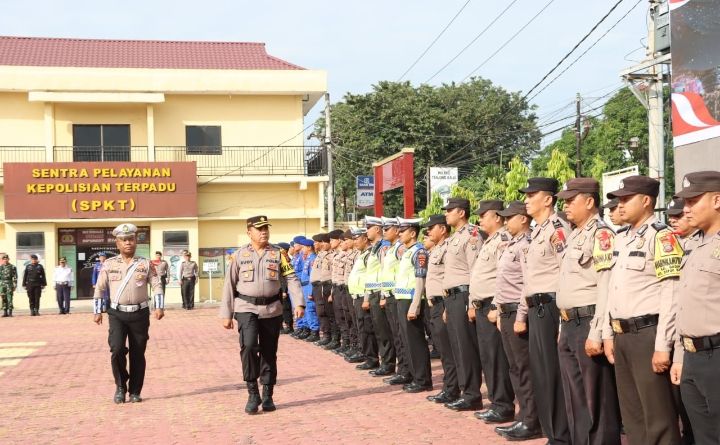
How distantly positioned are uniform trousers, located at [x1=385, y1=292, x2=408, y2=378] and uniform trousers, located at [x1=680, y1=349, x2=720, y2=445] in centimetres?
595

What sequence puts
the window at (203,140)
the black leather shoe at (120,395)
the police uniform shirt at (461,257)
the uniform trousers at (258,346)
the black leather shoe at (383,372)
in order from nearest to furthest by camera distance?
1. the police uniform shirt at (461,257)
2. the uniform trousers at (258,346)
3. the black leather shoe at (120,395)
4. the black leather shoe at (383,372)
5. the window at (203,140)

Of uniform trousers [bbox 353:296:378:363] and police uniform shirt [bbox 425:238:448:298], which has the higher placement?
police uniform shirt [bbox 425:238:448:298]

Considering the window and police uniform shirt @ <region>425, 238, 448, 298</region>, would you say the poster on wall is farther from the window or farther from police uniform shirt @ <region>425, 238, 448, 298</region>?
the window

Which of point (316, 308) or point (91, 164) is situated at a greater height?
point (91, 164)

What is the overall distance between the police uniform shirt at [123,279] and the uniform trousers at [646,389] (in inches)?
254

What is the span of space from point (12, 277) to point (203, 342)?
40.9 feet

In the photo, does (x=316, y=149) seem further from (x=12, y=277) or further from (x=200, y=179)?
(x=12, y=277)

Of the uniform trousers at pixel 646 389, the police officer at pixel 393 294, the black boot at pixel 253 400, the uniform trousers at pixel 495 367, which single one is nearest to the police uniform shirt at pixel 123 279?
the black boot at pixel 253 400

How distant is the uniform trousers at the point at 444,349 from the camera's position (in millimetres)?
9805

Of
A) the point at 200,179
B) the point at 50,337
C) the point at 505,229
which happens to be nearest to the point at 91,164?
the point at 200,179

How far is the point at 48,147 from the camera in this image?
32750 mm

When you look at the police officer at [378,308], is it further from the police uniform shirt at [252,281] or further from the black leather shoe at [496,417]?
the black leather shoe at [496,417]

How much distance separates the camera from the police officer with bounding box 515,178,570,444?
23.6ft

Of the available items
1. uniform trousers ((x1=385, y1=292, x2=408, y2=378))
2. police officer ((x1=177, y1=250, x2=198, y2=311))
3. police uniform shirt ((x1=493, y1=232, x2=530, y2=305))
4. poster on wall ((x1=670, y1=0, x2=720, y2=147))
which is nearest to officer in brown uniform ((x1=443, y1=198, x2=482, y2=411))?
police uniform shirt ((x1=493, y1=232, x2=530, y2=305))
